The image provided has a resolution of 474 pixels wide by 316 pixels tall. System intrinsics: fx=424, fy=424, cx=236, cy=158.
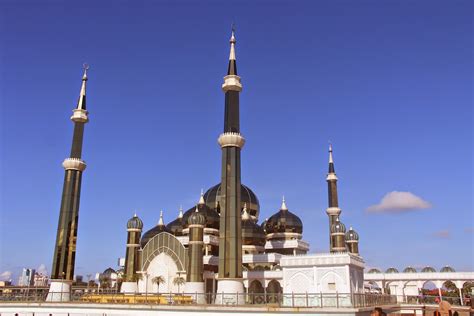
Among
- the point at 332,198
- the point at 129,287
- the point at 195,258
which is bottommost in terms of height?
the point at 129,287

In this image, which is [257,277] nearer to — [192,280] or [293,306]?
[192,280]

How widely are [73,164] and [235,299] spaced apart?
2517 centimetres

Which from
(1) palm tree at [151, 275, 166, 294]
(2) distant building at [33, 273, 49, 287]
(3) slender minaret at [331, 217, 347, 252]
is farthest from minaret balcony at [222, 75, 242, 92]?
(2) distant building at [33, 273, 49, 287]

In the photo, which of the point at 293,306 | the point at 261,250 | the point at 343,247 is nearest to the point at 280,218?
the point at 261,250

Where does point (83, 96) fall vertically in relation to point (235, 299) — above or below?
above

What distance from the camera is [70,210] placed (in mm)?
46312

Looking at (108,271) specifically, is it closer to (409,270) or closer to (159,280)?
(159,280)

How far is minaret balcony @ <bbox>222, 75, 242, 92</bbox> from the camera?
42.5 metres

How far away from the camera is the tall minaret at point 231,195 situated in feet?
118

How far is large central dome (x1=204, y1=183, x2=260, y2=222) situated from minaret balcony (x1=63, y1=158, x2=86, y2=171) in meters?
19.7

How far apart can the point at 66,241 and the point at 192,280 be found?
553 inches

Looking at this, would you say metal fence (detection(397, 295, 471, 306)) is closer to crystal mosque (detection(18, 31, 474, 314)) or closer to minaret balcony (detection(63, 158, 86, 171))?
crystal mosque (detection(18, 31, 474, 314))

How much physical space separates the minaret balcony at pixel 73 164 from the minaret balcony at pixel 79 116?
16.0ft

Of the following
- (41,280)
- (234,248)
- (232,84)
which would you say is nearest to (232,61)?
(232,84)
